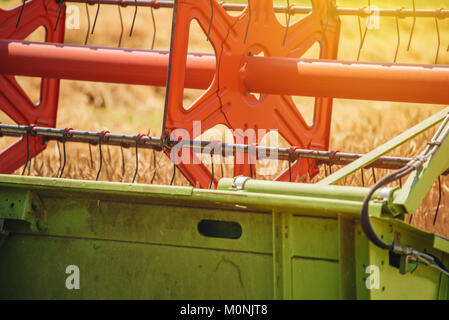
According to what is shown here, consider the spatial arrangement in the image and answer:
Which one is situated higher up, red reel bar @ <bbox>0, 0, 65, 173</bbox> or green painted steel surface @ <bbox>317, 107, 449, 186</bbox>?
red reel bar @ <bbox>0, 0, 65, 173</bbox>

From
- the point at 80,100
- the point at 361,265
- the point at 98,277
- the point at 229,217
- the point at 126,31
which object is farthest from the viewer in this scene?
the point at 126,31

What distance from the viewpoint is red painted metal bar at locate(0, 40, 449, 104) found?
4648mm

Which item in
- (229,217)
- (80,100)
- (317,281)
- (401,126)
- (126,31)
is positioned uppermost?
(126,31)

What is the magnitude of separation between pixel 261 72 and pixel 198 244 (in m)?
2.01

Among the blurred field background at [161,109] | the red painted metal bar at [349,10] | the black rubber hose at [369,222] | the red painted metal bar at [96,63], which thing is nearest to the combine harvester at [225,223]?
the black rubber hose at [369,222]

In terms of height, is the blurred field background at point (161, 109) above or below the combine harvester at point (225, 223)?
above

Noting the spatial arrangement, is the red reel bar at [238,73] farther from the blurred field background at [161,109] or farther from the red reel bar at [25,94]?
the red reel bar at [25,94]

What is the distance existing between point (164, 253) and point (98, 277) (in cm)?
31

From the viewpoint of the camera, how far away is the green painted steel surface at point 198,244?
281 cm

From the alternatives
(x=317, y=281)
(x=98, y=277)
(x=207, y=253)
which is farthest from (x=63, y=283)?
(x=317, y=281)

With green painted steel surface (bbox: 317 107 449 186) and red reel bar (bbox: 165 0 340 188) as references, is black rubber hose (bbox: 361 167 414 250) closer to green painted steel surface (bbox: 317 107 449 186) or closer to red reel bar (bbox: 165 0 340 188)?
green painted steel surface (bbox: 317 107 449 186)

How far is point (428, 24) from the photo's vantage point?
14031 mm

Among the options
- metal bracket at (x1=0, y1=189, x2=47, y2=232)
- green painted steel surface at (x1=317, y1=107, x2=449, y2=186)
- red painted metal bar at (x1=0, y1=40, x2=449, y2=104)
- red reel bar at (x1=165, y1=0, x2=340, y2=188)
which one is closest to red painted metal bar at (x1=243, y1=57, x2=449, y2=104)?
red painted metal bar at (x1=0, y1=40, x2=449, y2=104)

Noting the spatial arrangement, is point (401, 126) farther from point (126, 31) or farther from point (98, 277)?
point (126, 31)
